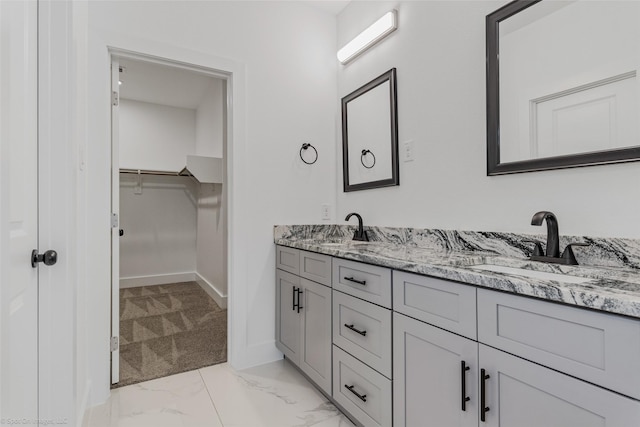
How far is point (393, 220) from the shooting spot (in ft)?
6.77

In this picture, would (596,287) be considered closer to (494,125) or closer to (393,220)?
(494,125)

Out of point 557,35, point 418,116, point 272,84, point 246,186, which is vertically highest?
point 272,84

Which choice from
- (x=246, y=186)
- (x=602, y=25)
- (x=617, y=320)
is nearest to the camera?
(x=617, y=320)

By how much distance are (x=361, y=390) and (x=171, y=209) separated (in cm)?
390

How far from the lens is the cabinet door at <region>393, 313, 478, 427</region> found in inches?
39.4

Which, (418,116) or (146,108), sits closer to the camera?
(418,116)

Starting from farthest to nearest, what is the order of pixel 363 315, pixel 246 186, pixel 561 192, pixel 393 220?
pixel 246 186 → pixel 393 220 → pixel 363 315 → pixel 561 192

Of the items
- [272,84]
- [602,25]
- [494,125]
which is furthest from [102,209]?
[602,25]

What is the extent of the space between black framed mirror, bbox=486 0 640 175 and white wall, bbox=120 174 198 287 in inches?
163

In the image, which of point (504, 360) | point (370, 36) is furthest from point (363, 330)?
point (370, 36)

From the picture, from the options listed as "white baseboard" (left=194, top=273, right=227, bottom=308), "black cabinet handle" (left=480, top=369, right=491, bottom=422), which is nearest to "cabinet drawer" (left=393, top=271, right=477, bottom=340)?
"black cabinet handle" (left=480, top=369, right=491, bottom=422)

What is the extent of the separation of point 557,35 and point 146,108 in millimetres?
4620

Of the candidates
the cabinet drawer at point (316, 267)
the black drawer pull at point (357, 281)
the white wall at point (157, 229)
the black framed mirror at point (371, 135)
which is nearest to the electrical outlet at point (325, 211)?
the black framed mirror at point (371, 135)

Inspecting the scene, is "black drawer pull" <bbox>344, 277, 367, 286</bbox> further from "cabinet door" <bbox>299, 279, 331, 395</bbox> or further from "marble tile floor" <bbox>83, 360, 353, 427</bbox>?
"marble tile floor" <bbox>83, 360, 353, 427</bbox>
